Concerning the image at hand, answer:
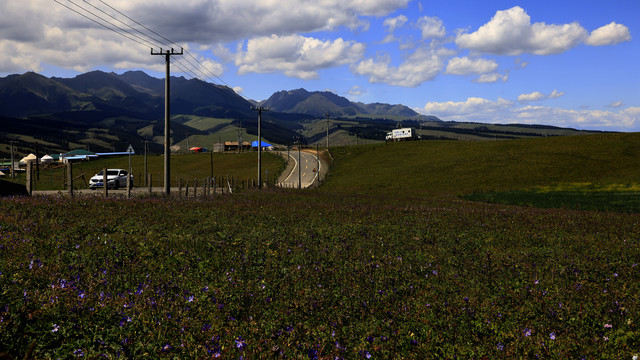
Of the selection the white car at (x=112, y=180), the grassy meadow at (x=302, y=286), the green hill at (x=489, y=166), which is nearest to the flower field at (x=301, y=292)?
the grassy meadow at (x=302, y=286)

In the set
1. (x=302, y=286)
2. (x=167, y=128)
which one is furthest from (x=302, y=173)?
(x=302, y=286)

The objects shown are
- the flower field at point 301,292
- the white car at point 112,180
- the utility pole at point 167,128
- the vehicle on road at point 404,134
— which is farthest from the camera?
the vehicle on road at point 404,134

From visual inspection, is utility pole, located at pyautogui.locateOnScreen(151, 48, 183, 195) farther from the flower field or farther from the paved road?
the paved road

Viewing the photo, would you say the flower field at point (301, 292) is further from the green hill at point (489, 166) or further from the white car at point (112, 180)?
the green hill at point (489, 166)

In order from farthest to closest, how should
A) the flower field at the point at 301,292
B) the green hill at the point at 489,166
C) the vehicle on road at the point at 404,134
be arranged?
the vehicle on road at the point at 404,134 < the green hill at the point at 489,166 < the flower field at the point at 301,292

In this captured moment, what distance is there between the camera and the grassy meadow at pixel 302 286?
5.51 metres

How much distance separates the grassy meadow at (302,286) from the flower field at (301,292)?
0.03 meters

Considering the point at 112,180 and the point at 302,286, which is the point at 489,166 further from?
the point at 302,286

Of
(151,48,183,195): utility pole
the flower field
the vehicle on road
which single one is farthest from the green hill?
the vehicle on road

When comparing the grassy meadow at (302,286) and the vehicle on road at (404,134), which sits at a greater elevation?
the vehicle on road at (404,134)

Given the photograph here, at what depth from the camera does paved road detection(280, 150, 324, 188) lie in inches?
3188

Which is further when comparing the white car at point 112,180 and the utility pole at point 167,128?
the white car at point 112,180

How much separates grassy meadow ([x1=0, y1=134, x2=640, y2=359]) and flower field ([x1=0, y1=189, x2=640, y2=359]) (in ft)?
0.10

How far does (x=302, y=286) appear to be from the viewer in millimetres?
8242
